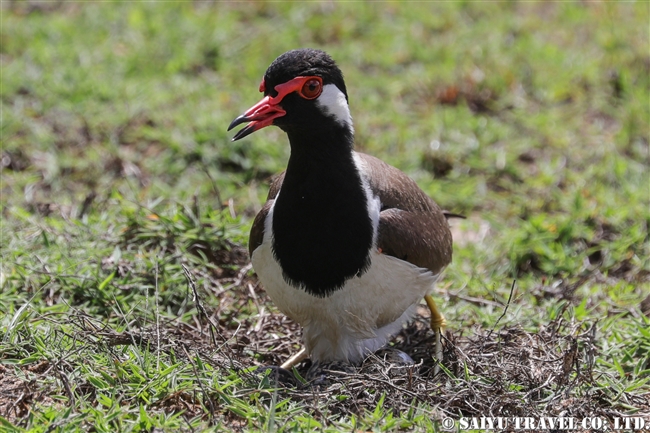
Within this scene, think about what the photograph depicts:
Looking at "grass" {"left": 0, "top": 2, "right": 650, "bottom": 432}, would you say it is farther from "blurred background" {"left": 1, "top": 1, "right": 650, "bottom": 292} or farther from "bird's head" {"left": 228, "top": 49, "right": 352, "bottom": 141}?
"bird's head" {"left": 228, "top": 49, "right": 352, "bottom": 141}

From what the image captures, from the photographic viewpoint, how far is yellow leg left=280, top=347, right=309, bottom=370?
177 inches

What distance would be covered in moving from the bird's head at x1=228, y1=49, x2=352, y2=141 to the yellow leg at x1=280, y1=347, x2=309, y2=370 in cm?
122

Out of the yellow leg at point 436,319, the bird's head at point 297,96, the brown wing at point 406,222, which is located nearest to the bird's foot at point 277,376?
the brown wing at point 406,222

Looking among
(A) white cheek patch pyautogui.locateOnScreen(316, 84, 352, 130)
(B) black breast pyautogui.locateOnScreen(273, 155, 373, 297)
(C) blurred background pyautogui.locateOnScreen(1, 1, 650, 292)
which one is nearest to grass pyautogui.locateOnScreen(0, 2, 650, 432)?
(C) blurred background pyautogui.locateOnScreen(1, 1, 650, 292)

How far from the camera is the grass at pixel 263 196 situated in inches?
152

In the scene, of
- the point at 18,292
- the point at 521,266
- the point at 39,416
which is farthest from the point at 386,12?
the point at 39,416

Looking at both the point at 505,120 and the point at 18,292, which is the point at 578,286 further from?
the point at 18,292

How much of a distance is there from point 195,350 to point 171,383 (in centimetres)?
25

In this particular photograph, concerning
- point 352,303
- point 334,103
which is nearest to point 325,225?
point 352,303

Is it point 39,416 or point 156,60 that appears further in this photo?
point 156,60

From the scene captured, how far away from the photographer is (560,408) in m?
3.91

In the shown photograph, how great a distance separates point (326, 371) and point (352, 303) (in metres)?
0.40

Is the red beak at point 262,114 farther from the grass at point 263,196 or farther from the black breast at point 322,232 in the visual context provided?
the grass at point 263,196

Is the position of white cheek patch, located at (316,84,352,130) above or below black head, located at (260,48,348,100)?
below
